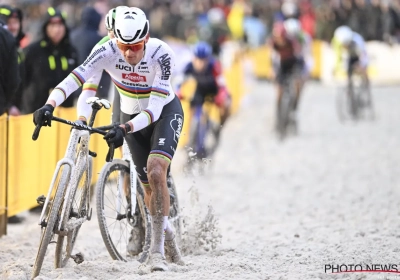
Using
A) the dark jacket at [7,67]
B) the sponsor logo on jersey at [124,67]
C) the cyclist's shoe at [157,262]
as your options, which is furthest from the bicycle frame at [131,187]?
the dark jacket at [7,67]

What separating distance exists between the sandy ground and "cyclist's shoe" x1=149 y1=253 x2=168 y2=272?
0.25 feet

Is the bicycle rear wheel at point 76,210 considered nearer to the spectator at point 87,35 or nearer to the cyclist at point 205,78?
the spectator at point 87,35

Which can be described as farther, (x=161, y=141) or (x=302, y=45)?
(x=302, y=45)

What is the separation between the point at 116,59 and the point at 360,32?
20.0 m

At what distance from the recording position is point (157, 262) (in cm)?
662

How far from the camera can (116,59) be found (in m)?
6.86

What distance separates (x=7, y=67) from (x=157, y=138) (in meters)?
2.30

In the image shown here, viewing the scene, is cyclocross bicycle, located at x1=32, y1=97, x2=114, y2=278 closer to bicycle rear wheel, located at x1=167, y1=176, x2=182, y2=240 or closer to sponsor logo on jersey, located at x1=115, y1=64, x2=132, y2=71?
sponsor logo on jersey, located at x1=115, y1=64, x2=132, y2=71

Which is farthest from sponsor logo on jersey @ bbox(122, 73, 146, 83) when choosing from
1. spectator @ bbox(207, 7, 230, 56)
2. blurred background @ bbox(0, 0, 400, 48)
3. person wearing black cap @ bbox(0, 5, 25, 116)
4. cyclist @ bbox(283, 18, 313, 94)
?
blurred background @ bbox(0, 0, 400, 48)

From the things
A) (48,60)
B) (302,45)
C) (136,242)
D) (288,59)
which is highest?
A: (302,45)

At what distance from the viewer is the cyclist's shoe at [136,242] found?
7.57 meters

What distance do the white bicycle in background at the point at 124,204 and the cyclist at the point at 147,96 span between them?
254mm

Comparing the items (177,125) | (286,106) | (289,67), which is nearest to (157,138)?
(177,125)

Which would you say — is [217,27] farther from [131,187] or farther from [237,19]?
[131,187]
